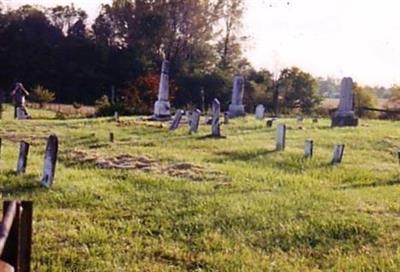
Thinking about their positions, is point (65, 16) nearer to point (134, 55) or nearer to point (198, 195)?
point (134, 55)

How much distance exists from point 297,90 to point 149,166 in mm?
32720

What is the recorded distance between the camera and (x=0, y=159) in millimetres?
11820

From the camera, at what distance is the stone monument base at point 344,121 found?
24594 millimetres

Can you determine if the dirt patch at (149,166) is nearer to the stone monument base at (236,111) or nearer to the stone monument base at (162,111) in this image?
the stone monument base at (162,111)

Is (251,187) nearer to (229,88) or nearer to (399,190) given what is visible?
(399,190)

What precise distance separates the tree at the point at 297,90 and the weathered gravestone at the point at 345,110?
56.8ft

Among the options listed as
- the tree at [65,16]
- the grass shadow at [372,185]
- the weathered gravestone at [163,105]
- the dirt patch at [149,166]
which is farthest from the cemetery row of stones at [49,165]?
the tree at [65,16]

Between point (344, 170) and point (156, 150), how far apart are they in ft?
14.0

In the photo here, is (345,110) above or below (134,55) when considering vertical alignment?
below

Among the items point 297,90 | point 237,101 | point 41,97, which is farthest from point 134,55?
point 237,101

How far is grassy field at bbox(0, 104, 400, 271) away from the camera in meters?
5.85

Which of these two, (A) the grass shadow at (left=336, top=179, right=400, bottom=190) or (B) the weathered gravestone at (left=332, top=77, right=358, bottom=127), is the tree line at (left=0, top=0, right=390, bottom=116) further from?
(A) the grass shadow at (left=336, top=179, right=400, bottom=190)

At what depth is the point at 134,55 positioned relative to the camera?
1700 inches

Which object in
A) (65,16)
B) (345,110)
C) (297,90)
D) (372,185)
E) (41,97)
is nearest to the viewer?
(372,185)
